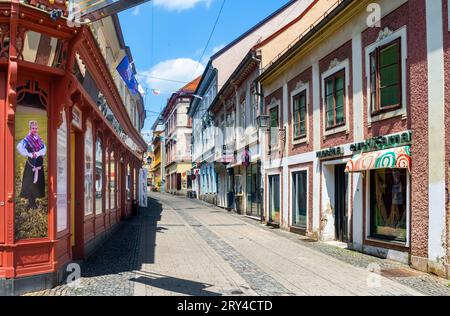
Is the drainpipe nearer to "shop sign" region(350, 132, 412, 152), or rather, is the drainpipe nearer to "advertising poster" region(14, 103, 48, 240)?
"shop sign" region(350, 132, 412, 152)

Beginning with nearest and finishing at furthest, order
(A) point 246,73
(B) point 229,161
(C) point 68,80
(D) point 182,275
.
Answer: (C) point 68,80 → (D) point 182,275 → (A) point 246,73 → (B) point 229,161

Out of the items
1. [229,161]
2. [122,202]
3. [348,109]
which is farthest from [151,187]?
[348,109]

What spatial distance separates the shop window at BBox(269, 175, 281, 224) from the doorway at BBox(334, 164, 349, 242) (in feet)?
15.6

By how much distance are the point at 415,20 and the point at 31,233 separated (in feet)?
25.1

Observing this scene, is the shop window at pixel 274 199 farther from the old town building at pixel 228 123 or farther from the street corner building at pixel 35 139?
the street corner building at pixel 35 139

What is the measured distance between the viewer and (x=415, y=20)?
371 inches

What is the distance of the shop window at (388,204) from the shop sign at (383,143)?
1.76ft

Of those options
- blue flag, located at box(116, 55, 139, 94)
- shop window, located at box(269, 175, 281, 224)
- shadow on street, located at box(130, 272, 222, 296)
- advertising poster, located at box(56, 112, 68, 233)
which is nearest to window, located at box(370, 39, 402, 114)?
shadow on street, located at box(130, 272, 222, 296)

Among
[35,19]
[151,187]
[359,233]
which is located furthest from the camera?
[151,187]

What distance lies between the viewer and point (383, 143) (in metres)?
10.7

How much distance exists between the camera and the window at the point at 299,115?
15911 millimetres

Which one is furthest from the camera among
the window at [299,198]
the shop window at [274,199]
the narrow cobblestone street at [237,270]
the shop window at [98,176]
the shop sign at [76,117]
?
the shop window at [274,199]

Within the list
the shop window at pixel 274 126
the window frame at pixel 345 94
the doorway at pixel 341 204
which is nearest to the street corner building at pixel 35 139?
the window frame at pixel 345 94

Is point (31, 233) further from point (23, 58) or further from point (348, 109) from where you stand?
point (348, 109)
